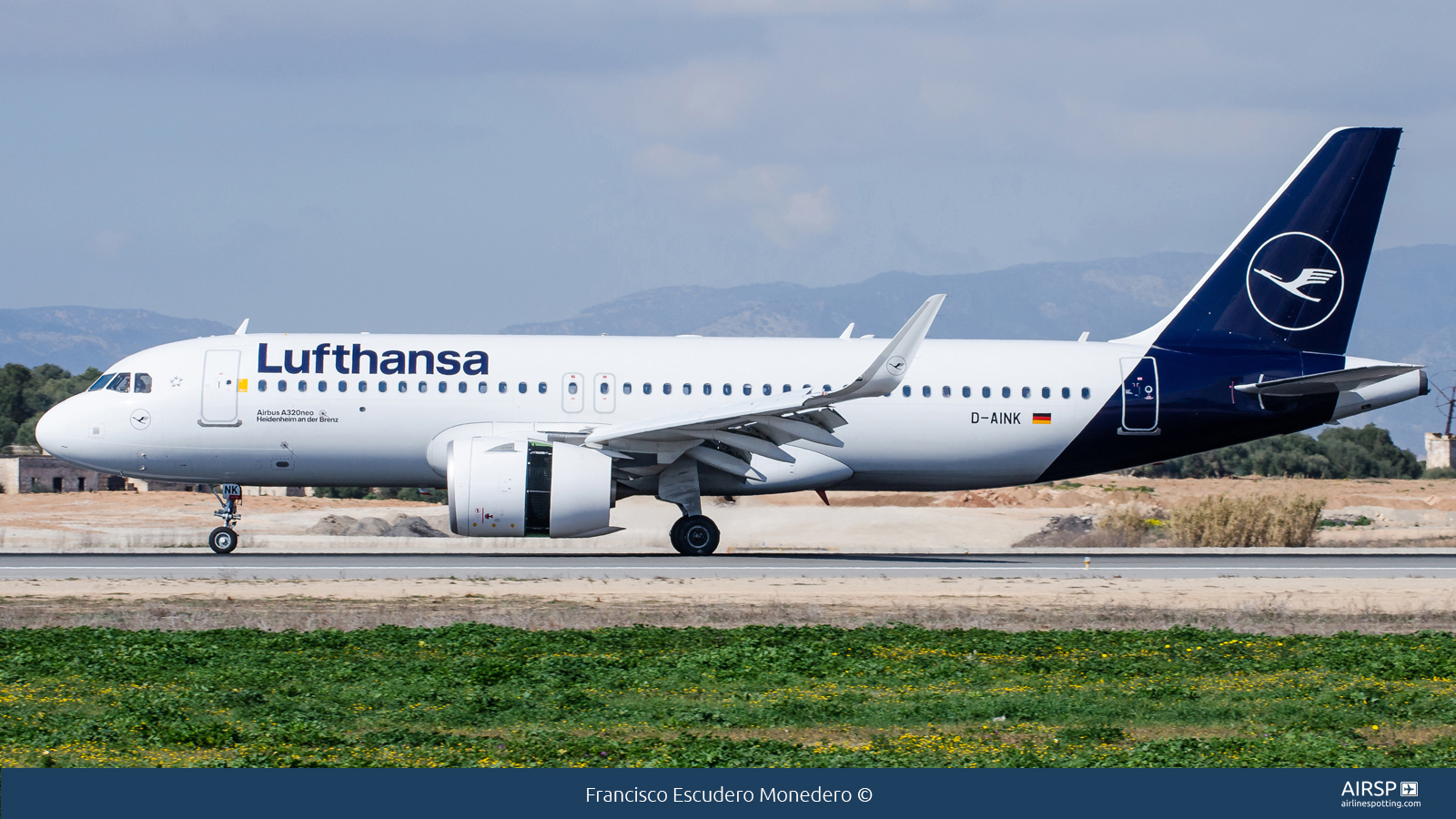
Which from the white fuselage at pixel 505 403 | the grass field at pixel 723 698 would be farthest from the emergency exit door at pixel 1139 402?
the grass field at pixel 723 698

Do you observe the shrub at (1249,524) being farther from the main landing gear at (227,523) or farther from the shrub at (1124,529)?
the main landing gear at (227,523)

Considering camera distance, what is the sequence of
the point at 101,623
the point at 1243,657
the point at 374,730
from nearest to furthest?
the point at 374,730
the point at 1243,657
the point at 101,623

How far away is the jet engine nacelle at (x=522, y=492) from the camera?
950 inches

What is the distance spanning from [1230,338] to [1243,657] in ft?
50.8

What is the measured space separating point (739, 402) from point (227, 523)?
9834 mm

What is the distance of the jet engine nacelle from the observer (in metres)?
24.1

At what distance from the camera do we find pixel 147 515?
41.9 meters

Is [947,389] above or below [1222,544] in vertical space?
above

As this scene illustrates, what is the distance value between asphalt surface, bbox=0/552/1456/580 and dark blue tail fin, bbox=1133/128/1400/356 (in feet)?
15.5

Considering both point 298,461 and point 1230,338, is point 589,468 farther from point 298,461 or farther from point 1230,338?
point 1230,338

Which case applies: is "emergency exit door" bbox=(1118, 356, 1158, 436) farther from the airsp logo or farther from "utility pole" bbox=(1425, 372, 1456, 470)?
"utility pole" bbox=(1425, 372, 1456, 470)

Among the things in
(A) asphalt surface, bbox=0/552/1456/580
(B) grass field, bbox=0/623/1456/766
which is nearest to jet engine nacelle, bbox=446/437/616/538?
(A) asphalt surface, bbox=0/552/1456/580

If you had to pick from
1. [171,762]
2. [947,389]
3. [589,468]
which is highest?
[947,389]

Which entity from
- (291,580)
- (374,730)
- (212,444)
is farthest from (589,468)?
(374,730)
